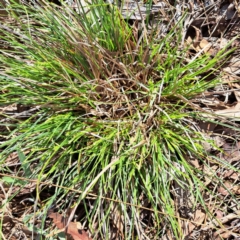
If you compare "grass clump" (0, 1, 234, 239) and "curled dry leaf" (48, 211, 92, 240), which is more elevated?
"grass clump" (0, 1, 234, 239)

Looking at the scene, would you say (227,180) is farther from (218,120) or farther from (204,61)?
(204,61)

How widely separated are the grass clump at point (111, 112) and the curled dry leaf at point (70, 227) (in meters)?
0.06

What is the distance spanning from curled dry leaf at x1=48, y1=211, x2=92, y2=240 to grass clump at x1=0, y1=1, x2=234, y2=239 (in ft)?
0.19

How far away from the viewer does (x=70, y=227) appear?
155 cm

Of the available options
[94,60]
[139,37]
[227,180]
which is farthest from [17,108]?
[227,180]

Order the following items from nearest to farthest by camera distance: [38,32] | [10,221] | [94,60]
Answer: [94,60]
[38,32]
[10,221]

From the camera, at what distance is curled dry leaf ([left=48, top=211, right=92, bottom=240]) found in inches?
60.6

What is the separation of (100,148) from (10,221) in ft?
1.86

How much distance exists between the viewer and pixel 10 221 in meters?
1.66

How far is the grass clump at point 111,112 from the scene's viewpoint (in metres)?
1.43

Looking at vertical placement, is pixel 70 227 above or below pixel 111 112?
below

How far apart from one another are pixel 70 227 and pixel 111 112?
51cm

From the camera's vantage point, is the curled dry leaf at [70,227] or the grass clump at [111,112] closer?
the grass clump at [111,112]

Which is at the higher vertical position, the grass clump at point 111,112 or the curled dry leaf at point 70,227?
the grass clump at point 111,112
